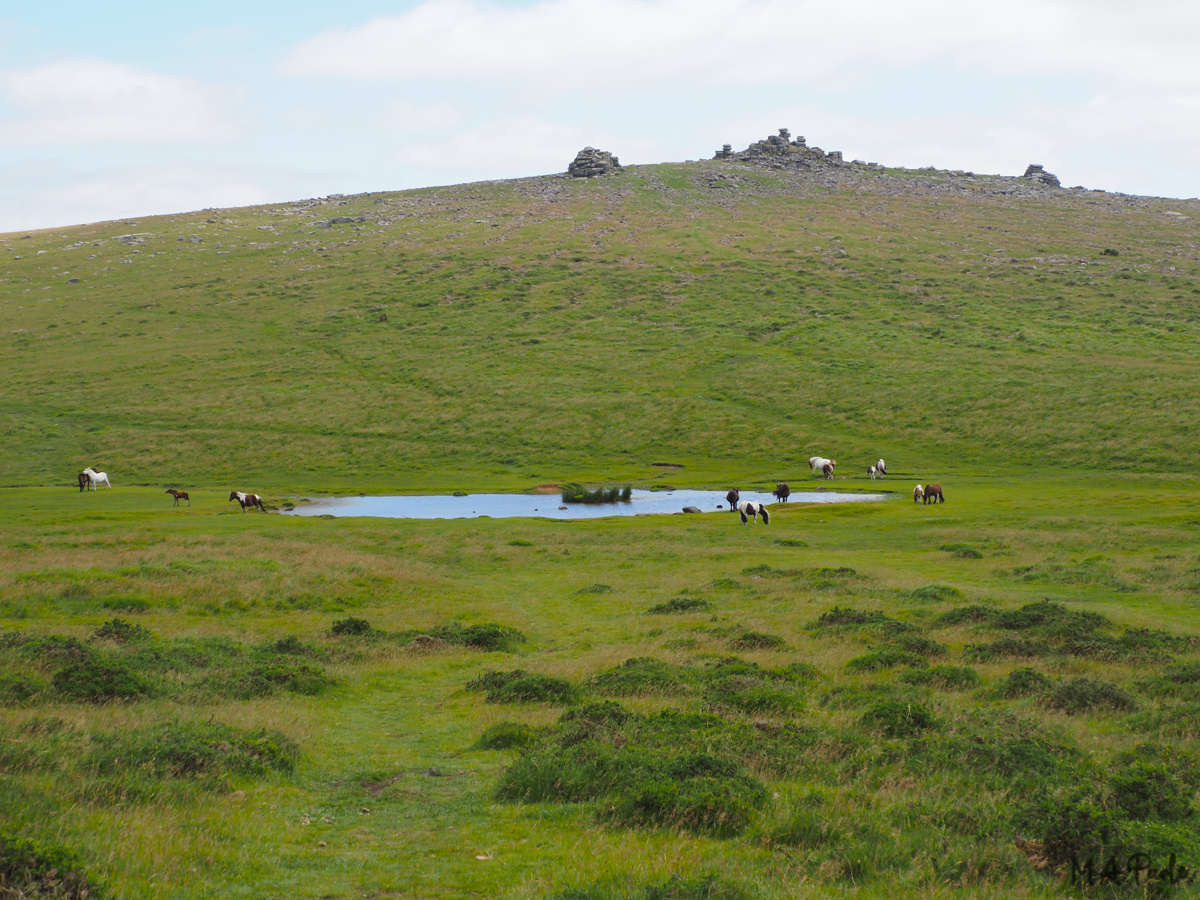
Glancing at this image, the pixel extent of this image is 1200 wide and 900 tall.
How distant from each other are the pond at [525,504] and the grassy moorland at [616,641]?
463 cm

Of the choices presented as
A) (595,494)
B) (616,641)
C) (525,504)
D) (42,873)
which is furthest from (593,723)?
(595,494)

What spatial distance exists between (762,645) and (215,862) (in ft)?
53.0

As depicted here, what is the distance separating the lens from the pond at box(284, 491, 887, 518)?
62656 mm

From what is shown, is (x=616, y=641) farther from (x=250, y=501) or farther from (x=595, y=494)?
(x=595, y=494)

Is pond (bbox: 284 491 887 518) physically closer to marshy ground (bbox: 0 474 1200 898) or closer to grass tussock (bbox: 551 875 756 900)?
marshy ground (bbox: 0 474 1200 898)

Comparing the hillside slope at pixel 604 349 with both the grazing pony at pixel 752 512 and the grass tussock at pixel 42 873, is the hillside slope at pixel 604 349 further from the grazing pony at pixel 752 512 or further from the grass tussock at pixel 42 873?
the grass tussock at pixel 42 873

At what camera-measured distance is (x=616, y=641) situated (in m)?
24.3

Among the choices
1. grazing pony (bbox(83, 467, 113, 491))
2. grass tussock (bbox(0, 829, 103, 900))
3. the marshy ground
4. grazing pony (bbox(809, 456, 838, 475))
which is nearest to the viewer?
grass tussock (bbox(0, 829, 103, 900))

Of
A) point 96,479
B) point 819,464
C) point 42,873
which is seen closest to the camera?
point 42,873

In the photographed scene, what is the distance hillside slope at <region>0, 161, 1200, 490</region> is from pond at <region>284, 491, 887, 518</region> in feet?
24.5

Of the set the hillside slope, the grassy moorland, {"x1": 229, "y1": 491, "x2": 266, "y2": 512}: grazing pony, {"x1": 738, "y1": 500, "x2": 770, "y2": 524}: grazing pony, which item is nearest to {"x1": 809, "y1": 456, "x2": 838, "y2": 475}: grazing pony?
the hillside slope

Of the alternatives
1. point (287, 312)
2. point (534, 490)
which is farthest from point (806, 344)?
point (287, 312)

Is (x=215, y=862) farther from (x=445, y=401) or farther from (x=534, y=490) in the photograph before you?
(x=445, y=401)

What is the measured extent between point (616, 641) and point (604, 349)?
99006mm
